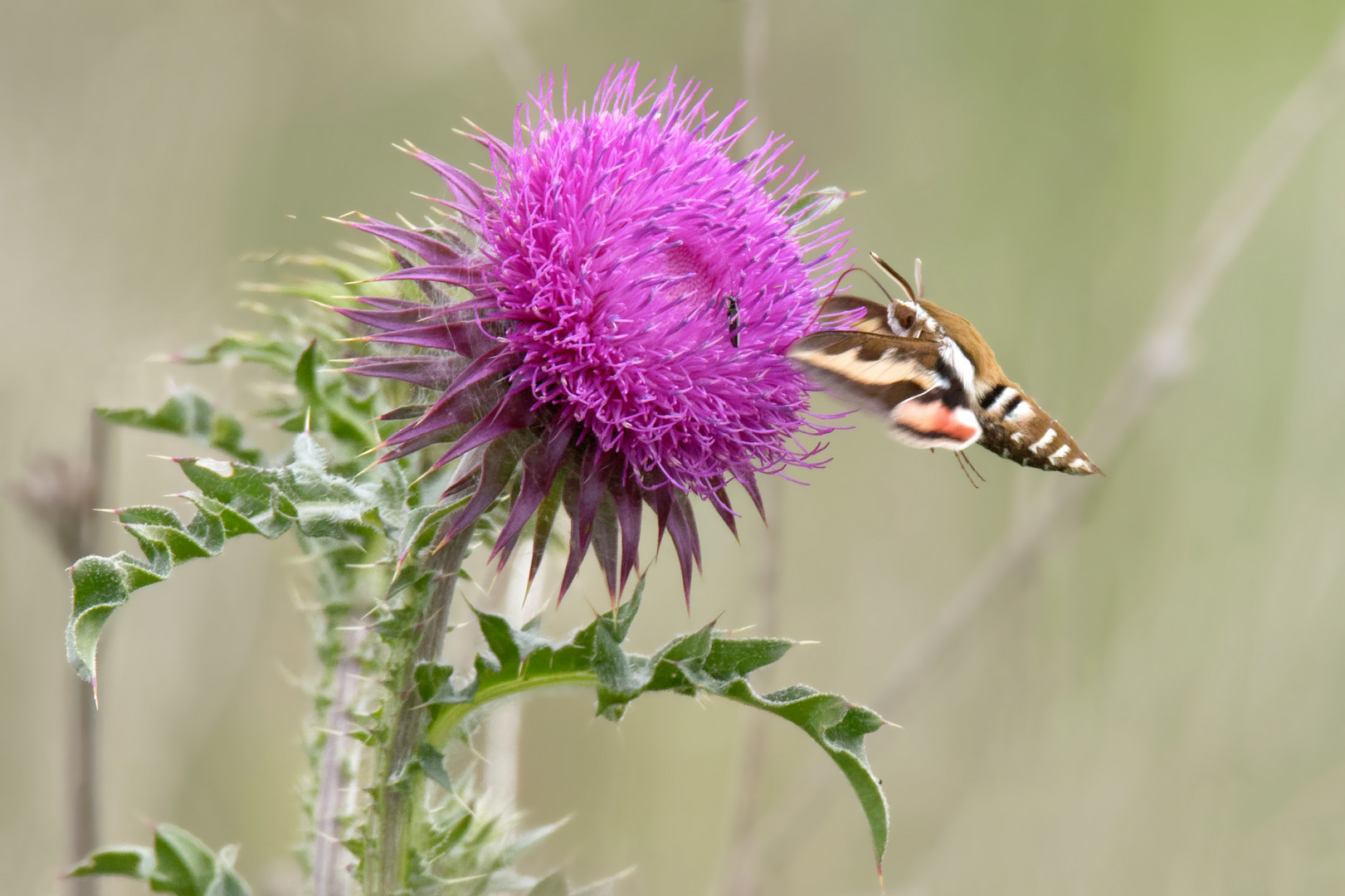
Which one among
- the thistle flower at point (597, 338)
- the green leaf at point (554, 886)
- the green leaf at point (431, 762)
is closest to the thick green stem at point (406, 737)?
the green leaf at point (431, 762)

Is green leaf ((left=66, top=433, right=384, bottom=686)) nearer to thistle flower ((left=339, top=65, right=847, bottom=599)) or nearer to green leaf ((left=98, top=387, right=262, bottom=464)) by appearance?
thistle flower ((left=339, top=65, right=847, bottom=599))

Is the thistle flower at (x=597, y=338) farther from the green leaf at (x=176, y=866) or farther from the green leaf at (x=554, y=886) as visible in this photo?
the green leaf at (x=176, y=866)

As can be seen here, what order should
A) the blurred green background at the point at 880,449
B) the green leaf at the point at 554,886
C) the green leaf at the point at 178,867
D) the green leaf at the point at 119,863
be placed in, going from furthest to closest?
the blurred green background at the point at 880,449, the green leaf at the point at 554,886, the green leaf at the point at 178,867, the green leaf at the point at 119,863

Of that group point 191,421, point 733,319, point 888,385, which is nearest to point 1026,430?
point 888,385

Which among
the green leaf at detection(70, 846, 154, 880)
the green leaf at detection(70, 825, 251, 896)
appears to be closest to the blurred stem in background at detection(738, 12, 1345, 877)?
the green leaf at detection(70, 825, 251, 896)

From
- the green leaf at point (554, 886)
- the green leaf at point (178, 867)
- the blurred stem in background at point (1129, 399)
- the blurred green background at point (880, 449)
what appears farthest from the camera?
the blurred stem in background at point (1129, 399)

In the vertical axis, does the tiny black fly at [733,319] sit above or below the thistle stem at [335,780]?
above
